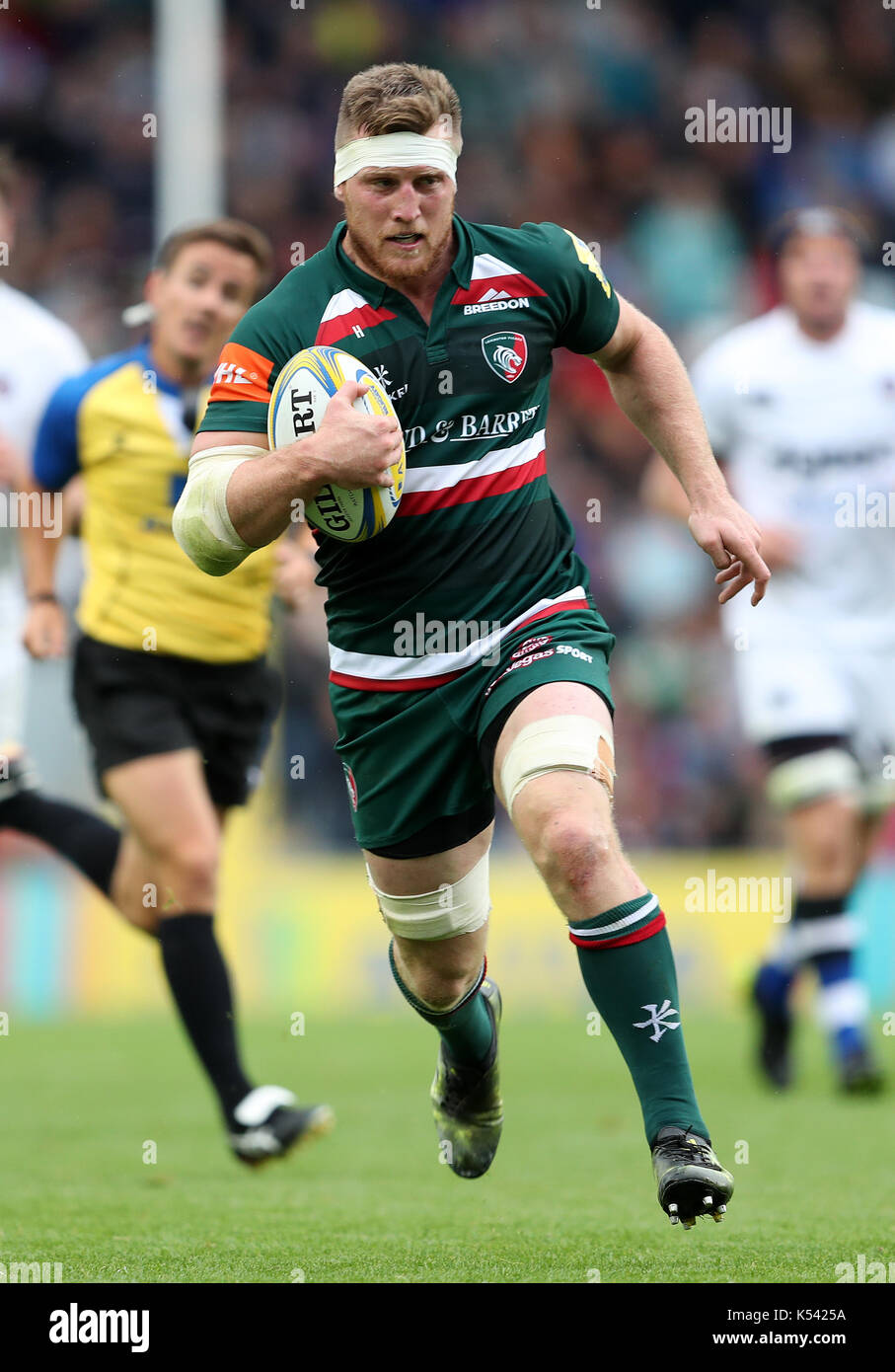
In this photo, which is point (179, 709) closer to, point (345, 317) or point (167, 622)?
point (167, 622)

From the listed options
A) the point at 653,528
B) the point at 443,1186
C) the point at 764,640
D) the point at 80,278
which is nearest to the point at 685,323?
the point at 653,528

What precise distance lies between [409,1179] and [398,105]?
3.09 metres

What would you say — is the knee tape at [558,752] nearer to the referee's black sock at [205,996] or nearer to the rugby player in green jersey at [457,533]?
the rugby player in green jersey at [457,533]

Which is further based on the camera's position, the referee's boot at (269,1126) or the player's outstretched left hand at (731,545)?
the referee's boot at (269,1126)

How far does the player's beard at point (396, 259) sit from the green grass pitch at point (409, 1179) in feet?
7.15

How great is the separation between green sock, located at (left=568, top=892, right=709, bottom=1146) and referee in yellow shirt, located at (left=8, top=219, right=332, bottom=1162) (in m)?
2.30

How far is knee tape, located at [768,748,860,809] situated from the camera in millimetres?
7867

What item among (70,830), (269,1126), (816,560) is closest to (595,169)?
(816,560)

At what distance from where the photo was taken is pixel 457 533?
15.0ft

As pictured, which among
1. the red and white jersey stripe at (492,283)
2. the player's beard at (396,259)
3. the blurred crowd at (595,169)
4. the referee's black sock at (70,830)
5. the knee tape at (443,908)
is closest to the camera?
the player's beard at (396,259)

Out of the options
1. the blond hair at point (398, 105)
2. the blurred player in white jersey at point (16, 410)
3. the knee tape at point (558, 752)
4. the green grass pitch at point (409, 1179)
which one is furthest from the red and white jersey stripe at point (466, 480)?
the blurred player in white jersey at point (16, 410)

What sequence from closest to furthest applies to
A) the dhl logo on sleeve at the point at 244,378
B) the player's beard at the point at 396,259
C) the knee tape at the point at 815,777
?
the dhl logo on sleeve at the point at 244,378, the player's beard at the point at 396,259, the knee tape at the point at 815,777

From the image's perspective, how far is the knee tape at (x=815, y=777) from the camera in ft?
25.8

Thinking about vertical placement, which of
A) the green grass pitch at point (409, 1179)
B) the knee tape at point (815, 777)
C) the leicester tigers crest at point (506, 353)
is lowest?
the green grass pitch at point (409, 1179)
